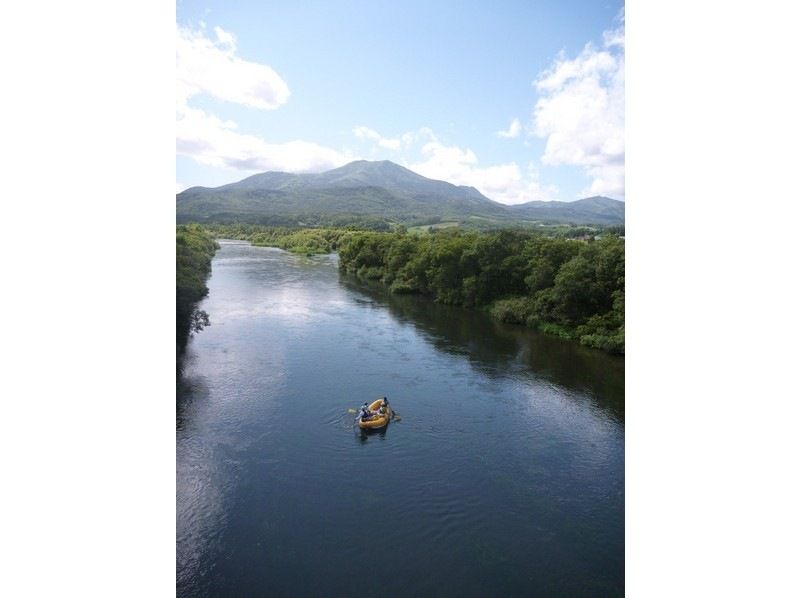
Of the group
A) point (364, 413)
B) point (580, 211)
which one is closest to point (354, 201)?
point (580, 211)

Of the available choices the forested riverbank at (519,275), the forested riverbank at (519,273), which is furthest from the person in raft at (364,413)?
the forested riverbank at (519,275)

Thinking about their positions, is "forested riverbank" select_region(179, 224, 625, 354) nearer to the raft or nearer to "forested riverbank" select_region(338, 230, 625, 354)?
"forested riverbank" select_region(338, 230, 625, 354)

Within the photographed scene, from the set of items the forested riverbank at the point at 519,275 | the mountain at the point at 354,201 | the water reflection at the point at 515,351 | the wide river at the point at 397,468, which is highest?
the mountain at the point at 354,201

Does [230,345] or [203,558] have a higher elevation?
[230,345]

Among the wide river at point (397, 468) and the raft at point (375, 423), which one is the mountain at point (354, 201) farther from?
the raft at point (375, 423)
